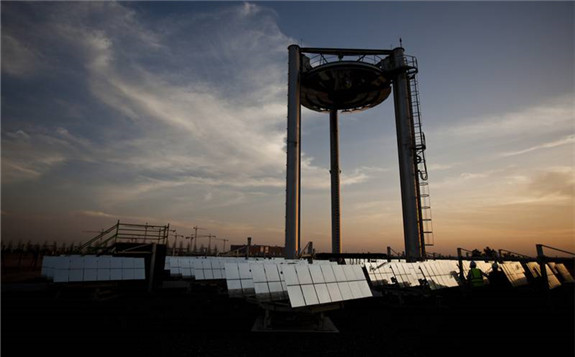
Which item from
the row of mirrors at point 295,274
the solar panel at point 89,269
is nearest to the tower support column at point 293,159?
the row of mirrors at point 295,274

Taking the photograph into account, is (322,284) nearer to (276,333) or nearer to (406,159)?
(276,333)

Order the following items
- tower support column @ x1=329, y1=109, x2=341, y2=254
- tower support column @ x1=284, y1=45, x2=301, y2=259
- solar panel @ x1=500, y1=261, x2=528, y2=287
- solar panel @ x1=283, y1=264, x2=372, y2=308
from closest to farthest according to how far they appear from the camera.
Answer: solar panel @ x1=283, y1=264, x2=372, y2=308 < solar panel @ x1=500, y1=261, x2=528, y2=287 < tower support column @ x1=284, y1=45, x2=301, y2=259 < tower support column @ x1=329, y1=109, x2=341, y2=254

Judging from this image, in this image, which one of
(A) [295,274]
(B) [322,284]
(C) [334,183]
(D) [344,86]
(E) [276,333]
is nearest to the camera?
(A) [295,274]

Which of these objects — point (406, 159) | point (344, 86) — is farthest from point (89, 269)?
point (344, 86)

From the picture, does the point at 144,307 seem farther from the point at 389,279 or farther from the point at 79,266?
the point at 389,279

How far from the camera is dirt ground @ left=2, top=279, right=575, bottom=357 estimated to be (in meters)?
7.74

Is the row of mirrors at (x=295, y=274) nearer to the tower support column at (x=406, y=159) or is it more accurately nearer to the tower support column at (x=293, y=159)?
the tower support column at (x=406, y=159)

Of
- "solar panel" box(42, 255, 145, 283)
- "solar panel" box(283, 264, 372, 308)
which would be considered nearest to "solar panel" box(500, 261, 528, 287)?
"solar panel" box(283, 264, 372, 308)

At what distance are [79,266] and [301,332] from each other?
528 inches

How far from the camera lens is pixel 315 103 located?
137ft

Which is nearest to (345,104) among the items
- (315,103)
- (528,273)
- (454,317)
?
(315,103)

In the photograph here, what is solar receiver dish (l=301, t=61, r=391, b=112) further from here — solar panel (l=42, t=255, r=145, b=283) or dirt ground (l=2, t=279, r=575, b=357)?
solar panel (l=42, t=255, r=145, b=283)

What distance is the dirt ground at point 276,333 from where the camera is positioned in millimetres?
7738

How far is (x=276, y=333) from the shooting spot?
9.33 metres
